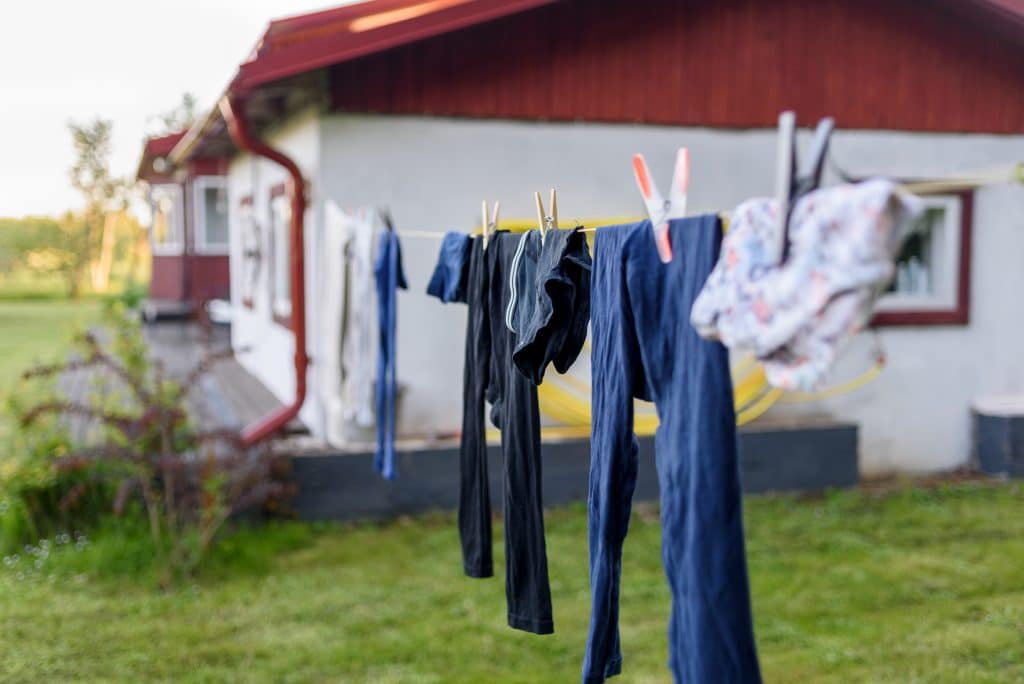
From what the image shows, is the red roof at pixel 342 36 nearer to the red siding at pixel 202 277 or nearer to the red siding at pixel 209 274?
the red siding at pixel 202 277

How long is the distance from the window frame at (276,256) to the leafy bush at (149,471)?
200cm

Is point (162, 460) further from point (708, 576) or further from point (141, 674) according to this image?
point (708, 576)

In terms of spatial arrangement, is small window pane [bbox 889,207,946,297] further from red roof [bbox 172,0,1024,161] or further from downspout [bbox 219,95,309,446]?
downspout [bbox 219,95,309,446]

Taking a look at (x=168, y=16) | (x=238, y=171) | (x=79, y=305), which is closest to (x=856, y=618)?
(x=238, y=171)

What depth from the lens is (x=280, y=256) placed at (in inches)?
320

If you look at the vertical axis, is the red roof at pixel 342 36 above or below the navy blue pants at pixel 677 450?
above

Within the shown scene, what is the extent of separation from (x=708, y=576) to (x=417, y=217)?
467 cm

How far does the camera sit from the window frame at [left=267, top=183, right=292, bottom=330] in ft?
25.2

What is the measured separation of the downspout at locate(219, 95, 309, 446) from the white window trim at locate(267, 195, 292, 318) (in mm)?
1069

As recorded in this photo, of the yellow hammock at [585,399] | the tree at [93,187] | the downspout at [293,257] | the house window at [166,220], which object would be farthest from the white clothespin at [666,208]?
the tree at [93,187]

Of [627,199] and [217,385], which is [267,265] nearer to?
[217,385]

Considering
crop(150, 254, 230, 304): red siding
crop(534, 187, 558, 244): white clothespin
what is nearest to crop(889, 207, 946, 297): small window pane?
crop(534, 187, 558, 244): white clothespin

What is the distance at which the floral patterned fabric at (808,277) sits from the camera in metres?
1.65

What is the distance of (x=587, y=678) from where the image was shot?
246cm
